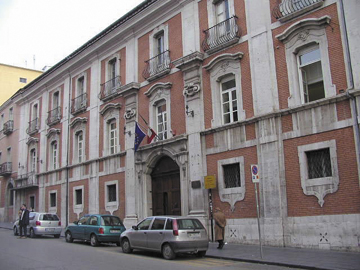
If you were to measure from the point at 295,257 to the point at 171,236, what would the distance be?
408cm

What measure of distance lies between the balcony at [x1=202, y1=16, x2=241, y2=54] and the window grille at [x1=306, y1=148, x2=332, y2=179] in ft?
21.5

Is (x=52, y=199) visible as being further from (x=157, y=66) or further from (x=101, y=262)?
(x=101, y=262)

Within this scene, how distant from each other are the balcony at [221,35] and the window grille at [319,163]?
6543 mm

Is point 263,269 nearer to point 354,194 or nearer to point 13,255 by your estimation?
point 354,194

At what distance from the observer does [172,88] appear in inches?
834

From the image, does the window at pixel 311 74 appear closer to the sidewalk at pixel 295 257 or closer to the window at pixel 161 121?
the sidewalk at pixel 295 257

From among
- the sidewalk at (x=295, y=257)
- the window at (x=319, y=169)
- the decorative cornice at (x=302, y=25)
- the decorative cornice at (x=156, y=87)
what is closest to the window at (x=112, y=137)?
the decorative cornice at (x=156, y=87)

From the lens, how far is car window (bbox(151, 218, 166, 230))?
13.7m

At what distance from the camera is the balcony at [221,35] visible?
18094 millimetres

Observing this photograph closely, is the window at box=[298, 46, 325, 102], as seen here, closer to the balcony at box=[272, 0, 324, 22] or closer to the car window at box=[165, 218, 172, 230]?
the balcony at box=[272, 0, 324, 22]

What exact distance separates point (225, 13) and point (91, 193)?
14726 mm

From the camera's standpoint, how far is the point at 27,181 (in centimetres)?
3444

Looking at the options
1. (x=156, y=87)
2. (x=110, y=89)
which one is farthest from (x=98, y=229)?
(x=110, y=89)

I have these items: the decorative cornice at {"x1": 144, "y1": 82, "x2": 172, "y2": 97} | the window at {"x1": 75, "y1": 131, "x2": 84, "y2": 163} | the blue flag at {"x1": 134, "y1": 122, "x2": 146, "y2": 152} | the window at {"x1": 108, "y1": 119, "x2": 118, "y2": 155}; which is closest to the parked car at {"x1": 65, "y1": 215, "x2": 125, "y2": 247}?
the blue flag at {"x1": 134, "y1": 122, "x2": 146, "y2": 152}
